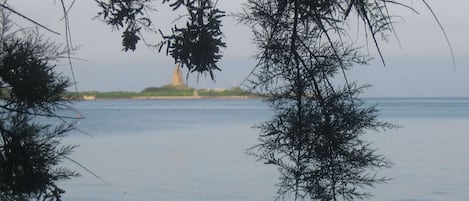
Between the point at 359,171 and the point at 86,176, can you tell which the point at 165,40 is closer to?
the point at 359,171

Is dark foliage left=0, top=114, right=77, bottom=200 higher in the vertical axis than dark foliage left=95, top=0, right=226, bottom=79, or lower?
lower

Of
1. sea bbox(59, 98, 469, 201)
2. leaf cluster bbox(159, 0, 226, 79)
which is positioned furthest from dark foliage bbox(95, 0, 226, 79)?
sea bbox(59, 98, 469, 201)

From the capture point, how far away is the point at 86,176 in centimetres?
1691

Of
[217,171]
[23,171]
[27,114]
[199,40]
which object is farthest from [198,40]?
[217,171]

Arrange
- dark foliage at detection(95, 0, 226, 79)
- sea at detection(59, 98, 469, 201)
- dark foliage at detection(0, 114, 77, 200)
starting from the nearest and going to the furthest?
1. dark foliage at detection(95, 0, 226, 79)
2. dark foliage at detection(0, 114, 77, 200)
3. sea at detection(59, 98, 469, 201)

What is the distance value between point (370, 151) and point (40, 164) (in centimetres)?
87

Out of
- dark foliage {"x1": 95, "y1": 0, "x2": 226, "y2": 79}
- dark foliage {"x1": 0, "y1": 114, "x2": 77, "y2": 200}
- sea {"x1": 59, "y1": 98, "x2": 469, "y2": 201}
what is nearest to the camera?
dark foliage {"x1": 95, "y1": 0, "x2": 226, "y2": 79}

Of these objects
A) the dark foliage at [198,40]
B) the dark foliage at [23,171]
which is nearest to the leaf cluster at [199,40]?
the dark foliage at [198,40]

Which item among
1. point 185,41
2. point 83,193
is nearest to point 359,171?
point 185,41

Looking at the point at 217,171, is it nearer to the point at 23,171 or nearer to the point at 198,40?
the point at 23,171

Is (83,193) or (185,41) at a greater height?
(185,41)

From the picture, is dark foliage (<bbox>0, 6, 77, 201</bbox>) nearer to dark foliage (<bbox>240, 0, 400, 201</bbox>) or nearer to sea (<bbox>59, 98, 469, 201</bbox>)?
dark foliage (<bbox>240, 0, 400, 201</bbox>)

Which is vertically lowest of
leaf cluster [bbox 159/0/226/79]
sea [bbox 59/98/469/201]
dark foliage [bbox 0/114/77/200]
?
sea [bbox 59/98/469/201]

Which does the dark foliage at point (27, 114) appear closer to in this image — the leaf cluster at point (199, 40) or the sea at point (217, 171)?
the leaf cluster at point (199, 40)
